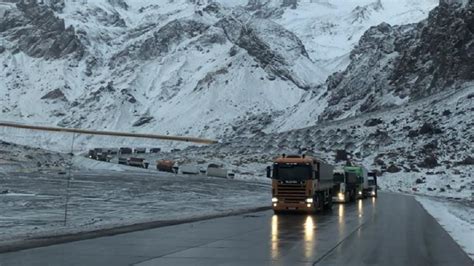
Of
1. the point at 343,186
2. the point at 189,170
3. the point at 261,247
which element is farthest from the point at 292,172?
the point at 189,170

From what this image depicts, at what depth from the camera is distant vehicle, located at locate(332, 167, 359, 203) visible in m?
48.3

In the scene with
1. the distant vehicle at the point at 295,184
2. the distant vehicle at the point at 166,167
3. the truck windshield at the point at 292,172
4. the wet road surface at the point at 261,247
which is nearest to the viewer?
the wet road surface at the point at 261,247

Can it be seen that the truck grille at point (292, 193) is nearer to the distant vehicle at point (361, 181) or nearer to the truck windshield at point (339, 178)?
the truck windshield at point (339, 178)

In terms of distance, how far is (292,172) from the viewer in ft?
109

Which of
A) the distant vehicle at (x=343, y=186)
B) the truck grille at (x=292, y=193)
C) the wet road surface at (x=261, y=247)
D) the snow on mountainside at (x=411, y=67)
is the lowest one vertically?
the wet road surface at (x=261, y=247)

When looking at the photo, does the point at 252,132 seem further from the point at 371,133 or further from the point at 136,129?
the point at 371,133

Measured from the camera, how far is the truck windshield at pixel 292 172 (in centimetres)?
3303

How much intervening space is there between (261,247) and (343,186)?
31.7 meters

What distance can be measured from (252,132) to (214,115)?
2149 centimetres

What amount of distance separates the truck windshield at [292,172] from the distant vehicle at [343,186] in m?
14.4

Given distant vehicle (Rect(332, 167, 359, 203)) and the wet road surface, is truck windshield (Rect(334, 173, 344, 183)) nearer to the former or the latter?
distant vehicle (Rect(332, 167, 359, 203))

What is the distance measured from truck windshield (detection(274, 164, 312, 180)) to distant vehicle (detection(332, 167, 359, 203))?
14423 millimetres

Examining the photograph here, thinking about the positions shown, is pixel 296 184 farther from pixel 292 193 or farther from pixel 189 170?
pixel 189 170

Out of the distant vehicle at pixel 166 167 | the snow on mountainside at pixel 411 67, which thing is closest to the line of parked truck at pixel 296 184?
the distant vehicle at pixel 166 167
